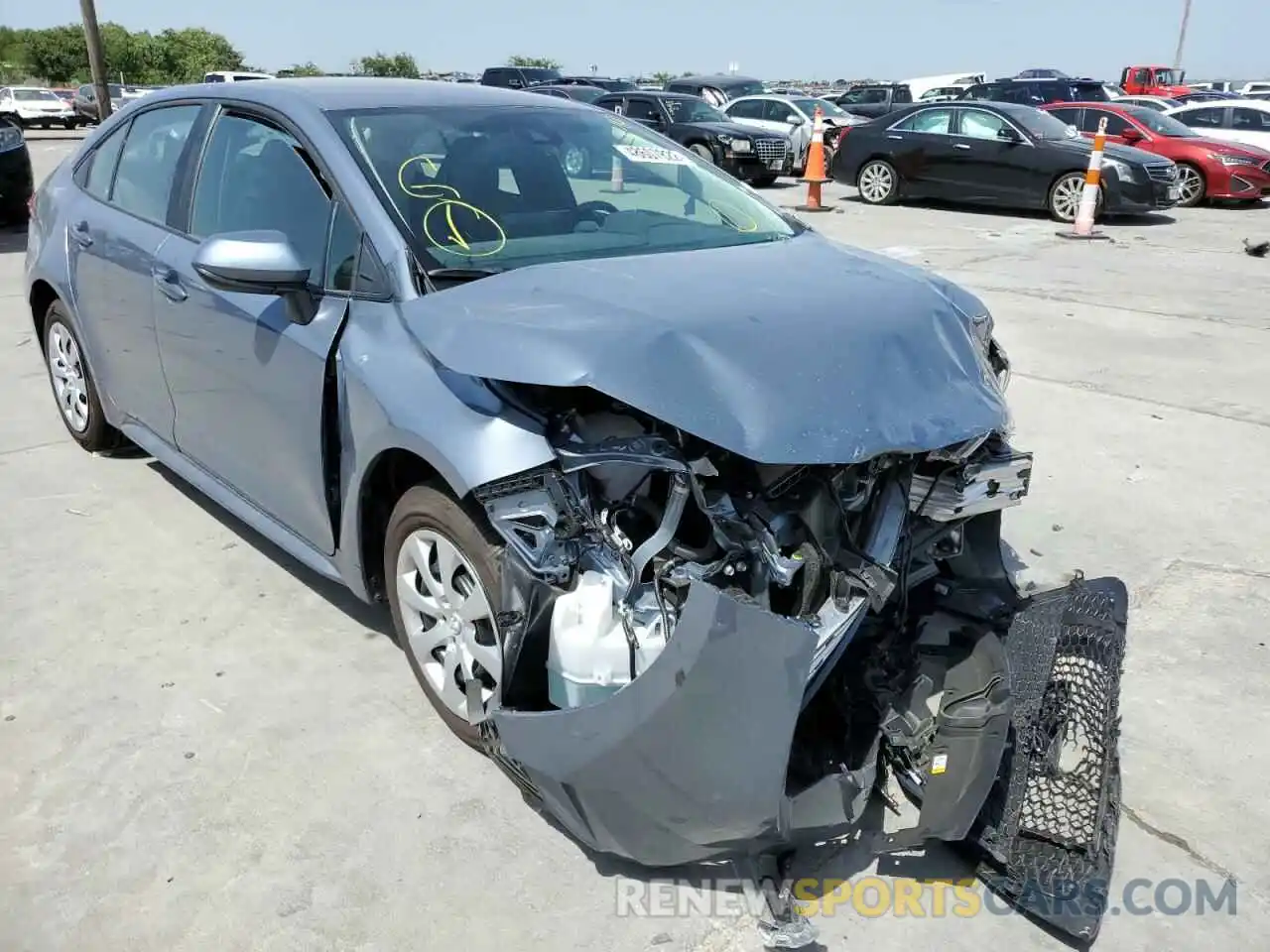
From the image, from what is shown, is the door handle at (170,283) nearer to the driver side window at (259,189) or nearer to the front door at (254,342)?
the front door at (254,342)

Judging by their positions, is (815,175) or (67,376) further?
(815,175)

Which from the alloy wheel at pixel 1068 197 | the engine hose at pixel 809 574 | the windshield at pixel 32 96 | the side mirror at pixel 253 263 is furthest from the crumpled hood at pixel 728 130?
the windshield at pixel 32 96

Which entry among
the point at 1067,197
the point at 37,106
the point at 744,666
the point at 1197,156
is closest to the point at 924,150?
the point at 1067,197

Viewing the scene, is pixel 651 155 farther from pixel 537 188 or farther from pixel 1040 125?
pixel 1040 125

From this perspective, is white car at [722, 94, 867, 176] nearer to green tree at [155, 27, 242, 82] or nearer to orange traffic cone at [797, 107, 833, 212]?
orange traffic cone at [797, 107, 833, 212]

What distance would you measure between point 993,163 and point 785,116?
609 centimetres

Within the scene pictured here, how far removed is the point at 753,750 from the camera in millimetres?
2066

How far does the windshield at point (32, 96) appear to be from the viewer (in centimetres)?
3295

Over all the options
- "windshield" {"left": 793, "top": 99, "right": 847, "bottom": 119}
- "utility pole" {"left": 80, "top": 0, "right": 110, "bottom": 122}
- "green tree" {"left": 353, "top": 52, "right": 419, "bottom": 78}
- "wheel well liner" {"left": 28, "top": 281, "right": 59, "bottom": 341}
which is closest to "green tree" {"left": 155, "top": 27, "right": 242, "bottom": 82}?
"green tree" {"left": 353, "top": 52, "right": 419, "bottom": 78}

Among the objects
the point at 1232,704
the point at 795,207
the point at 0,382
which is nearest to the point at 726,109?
the point at 795,207

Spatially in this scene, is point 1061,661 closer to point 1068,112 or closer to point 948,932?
point 948,932

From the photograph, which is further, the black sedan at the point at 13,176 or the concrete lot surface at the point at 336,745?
the black sedan at the point at 13,176

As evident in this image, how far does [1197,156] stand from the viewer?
1522 centimetres

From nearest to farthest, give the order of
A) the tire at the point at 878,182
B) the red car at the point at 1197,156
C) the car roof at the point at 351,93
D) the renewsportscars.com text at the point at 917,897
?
the renewsportscars.com text at the point at 917,897 → the car roof at the point at 351,93 → the red car at the point at 1197,156 → the tire at the point at 878,182
